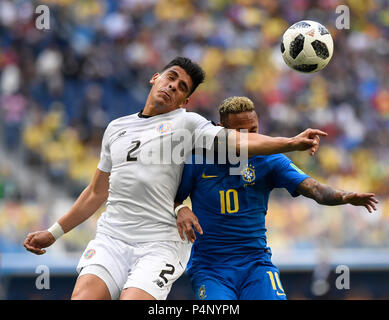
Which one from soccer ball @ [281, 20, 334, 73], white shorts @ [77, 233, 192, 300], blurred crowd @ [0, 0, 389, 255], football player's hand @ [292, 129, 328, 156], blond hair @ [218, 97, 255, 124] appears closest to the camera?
football player's hand @ [292, 129, 328, 156]

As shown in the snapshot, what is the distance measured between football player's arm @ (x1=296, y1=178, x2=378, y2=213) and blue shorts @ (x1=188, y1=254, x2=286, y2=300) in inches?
23.1

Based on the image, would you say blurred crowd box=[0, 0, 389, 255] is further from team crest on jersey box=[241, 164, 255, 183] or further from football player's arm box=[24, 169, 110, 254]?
team crest on jersey box=[241, 164, 255, 183]

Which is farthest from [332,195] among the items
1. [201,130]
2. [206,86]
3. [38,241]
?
[206,86]

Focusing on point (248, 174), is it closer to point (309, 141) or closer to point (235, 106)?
point (235, 106)

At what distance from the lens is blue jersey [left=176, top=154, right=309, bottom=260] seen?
4477 millimetres

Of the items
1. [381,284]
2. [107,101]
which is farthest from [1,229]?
[381,284]

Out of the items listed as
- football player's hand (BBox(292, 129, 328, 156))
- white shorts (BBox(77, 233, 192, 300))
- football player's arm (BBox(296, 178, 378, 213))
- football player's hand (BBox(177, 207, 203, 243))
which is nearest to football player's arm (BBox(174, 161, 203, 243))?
football player's hand (BBox(177, 207, 203, 243))

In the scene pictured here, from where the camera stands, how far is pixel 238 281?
14.5 ft

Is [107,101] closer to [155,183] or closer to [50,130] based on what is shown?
[50,130]

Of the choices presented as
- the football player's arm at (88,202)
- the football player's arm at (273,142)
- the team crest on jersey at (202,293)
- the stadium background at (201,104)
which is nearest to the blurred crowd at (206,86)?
the stadium background at (201,104)

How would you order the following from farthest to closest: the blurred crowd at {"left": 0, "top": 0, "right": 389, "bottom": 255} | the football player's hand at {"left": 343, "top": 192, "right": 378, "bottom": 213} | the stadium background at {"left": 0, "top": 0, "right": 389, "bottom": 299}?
1. the blurred crowd at {"left": 0, "top": 0, "right": 389, "bottom": 255}
2. the stadium background at {"left": 0, "top": 0, "right": 389, "bottom": 299}
3. the football player's hand at {"left": 343, "top": 192, "right": 378, "bottom": 213}

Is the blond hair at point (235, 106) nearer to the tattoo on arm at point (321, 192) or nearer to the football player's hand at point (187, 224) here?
the tattoo on arm at point (321, 192)

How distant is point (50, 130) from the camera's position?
11750 mm

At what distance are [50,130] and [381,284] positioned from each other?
643cm
